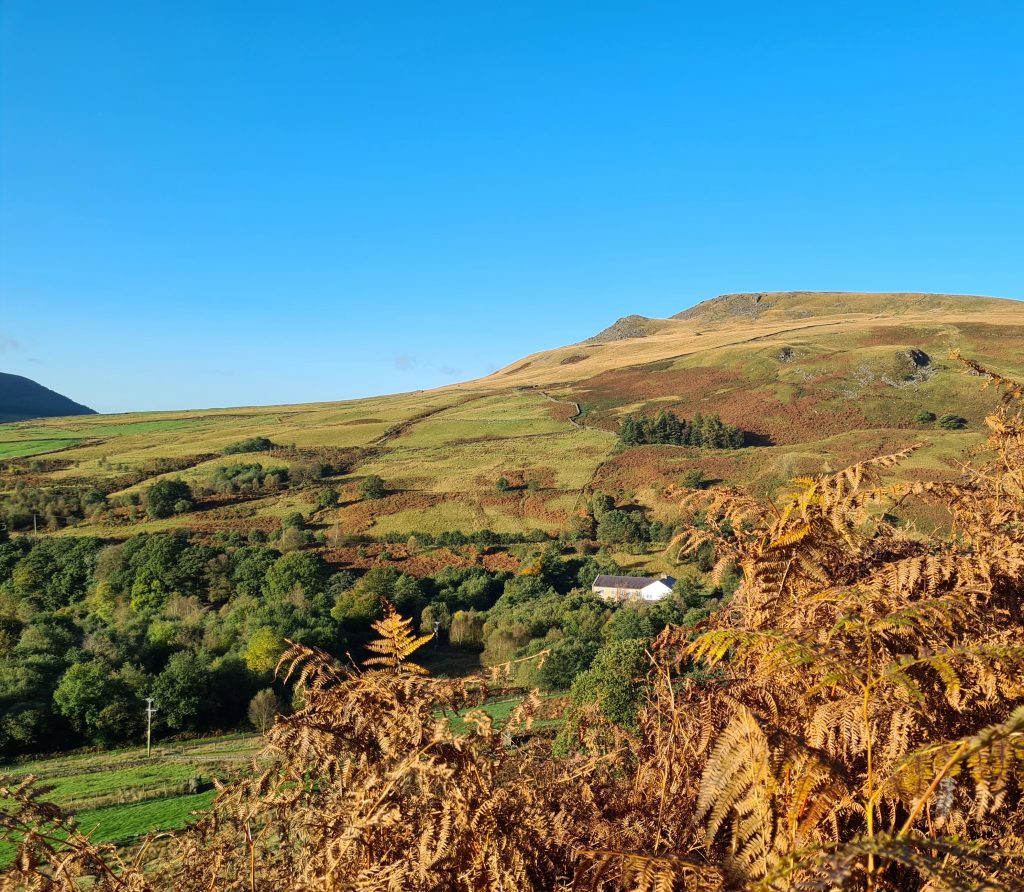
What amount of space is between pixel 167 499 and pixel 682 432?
50270mm

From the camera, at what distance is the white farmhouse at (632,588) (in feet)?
141

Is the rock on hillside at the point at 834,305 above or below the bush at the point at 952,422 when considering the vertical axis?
above

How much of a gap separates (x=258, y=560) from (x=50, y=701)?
Result: 17701 millimetres

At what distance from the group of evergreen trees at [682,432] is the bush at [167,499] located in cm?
4287

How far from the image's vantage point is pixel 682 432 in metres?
71.4

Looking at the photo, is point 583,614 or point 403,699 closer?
point 403,699

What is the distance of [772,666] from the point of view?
265cm

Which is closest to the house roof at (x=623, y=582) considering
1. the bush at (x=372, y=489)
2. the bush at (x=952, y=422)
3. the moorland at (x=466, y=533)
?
the moorland at (x=466, y=533)

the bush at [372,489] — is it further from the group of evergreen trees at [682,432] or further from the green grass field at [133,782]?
the green grass field at [133,782]

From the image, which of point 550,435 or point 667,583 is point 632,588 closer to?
point 667,583

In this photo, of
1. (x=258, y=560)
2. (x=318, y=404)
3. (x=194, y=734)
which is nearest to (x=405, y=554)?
(x=258, y=560)

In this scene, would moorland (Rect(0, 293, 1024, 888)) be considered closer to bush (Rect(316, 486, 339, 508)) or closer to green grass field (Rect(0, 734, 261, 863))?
green grass field (Rect(0, 734, 261, 863))

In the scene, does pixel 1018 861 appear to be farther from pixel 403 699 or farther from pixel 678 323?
pixel 678 323

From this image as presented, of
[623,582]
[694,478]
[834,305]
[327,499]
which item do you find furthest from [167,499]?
[834,305]
